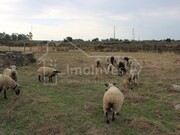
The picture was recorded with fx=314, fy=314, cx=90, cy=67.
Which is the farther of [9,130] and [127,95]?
[127,95]

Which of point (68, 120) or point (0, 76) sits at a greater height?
point (0, 76)

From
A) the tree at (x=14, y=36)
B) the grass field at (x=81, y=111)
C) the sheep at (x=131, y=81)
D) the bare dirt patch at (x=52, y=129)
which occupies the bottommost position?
the bare dirt patch at (x=52, y=129)

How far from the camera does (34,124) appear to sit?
10.1 metres

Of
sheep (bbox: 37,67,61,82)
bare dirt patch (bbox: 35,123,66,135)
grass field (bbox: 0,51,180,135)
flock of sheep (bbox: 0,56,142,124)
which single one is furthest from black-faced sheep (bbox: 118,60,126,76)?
bare dirt patch (bbox: 35,123,66,135)

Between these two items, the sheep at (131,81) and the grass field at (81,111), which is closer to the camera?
the grass field at (81,111)

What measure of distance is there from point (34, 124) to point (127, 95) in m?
5.02

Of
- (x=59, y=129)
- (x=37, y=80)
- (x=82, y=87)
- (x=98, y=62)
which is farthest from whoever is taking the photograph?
(x=98, y=62)

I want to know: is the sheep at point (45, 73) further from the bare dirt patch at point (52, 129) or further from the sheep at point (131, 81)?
the bare dirt patch at point (52, 129)

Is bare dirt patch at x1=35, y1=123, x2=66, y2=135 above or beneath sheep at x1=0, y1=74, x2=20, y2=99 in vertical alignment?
beneath

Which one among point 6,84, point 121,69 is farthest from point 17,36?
point 6,84

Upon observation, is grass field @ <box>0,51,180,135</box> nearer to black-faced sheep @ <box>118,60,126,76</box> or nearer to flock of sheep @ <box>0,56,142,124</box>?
flock of sheep @ <box>0,56,142,124</box>

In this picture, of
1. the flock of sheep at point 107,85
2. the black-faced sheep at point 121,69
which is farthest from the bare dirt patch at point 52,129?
the black-faced sheep at point 121,69

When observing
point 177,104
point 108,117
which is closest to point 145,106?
point 177,104

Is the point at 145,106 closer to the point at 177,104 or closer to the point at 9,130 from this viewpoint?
the point at 177,104
